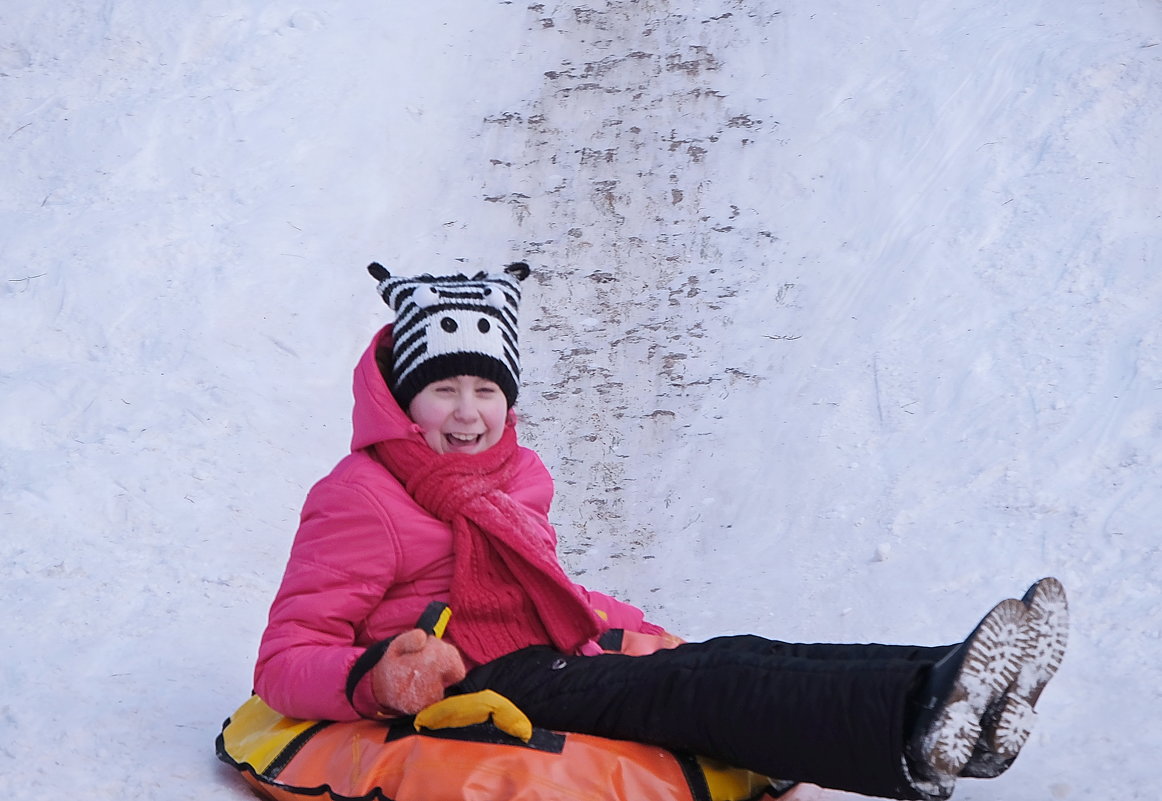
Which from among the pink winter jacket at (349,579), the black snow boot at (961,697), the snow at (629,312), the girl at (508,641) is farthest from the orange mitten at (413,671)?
the black snow boot at (961,697)

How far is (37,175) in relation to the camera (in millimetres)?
6160

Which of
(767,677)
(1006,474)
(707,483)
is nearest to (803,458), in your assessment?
(707,483)

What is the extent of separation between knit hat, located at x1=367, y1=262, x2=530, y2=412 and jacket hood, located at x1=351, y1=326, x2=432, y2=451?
0.06m

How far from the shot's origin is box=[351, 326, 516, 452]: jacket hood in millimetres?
2713

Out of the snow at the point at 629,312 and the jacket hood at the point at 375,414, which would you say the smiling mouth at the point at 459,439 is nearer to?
the jacket hood at the point at 375,414

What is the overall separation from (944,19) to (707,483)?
3.43 meters

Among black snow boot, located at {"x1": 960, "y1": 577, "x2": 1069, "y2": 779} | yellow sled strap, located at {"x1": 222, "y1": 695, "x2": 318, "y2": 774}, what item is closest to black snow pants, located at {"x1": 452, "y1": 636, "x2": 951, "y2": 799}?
black snow boot, located at {"x1": 960, "y1": 577, "x2": 1069, "y2": 779}

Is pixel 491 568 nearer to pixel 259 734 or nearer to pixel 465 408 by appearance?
pixel 465 408

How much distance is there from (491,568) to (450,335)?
21.0 inches

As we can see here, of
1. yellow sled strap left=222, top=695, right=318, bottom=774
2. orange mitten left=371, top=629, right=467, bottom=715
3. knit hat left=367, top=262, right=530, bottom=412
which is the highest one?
knit hat left=367, top=262, right=530, bottom=412

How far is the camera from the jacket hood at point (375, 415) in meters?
2.71

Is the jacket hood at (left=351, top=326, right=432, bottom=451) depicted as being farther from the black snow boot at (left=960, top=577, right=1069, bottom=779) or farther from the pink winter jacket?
the black snow boot at (left=960, top=577, right=1069, bottom=779)

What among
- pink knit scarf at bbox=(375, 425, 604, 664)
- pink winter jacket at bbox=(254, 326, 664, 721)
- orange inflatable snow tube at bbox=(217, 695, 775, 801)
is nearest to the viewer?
orange inflatable snow tube at bbox=(217, 695, 775, 801)

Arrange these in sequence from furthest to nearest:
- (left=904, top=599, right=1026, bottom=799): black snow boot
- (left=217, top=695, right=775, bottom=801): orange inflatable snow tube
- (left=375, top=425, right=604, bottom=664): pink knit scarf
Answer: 1. (left=375, top=425, right=604, bottom=664): pink knit scarf
2. (left=217, top=695, right=775, bottom=801): orange inflatable snow tube
3. (left=904, top=599, right=1026, bottom=799): black snow boot
